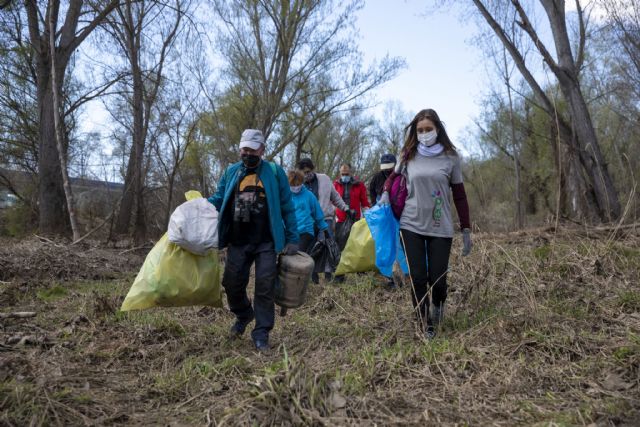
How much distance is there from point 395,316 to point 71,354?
8.29 feet

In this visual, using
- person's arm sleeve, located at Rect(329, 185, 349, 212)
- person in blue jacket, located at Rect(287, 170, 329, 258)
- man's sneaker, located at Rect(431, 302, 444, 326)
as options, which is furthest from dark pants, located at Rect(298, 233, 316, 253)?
man's sneaker, located at Rect(431, 302, 444, 326)

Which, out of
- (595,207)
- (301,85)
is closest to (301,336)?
(595,207)

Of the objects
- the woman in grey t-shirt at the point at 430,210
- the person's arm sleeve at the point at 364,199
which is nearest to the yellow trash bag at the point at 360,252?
the person's arm sleeve at the point at 364,199

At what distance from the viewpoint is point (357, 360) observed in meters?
3.03

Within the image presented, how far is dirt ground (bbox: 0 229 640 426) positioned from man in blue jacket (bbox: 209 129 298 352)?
0.39 meters

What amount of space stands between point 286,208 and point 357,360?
4.59ft

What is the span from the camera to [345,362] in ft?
10.4

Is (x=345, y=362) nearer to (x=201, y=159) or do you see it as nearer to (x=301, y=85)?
(x=301, y=85)

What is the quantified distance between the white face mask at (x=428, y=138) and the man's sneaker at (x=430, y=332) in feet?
4.53

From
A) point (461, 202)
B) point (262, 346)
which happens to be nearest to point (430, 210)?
point (461, 202)

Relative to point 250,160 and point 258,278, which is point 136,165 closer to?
point 250,160

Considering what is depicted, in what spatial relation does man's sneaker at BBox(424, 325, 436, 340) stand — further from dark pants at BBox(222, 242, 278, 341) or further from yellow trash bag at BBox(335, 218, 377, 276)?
yellow trash bag at BBox(335, 218, 377, 276)

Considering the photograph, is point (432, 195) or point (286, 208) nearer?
point (432, 195)

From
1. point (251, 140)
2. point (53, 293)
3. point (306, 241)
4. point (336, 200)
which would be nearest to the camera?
point (251, 140)
